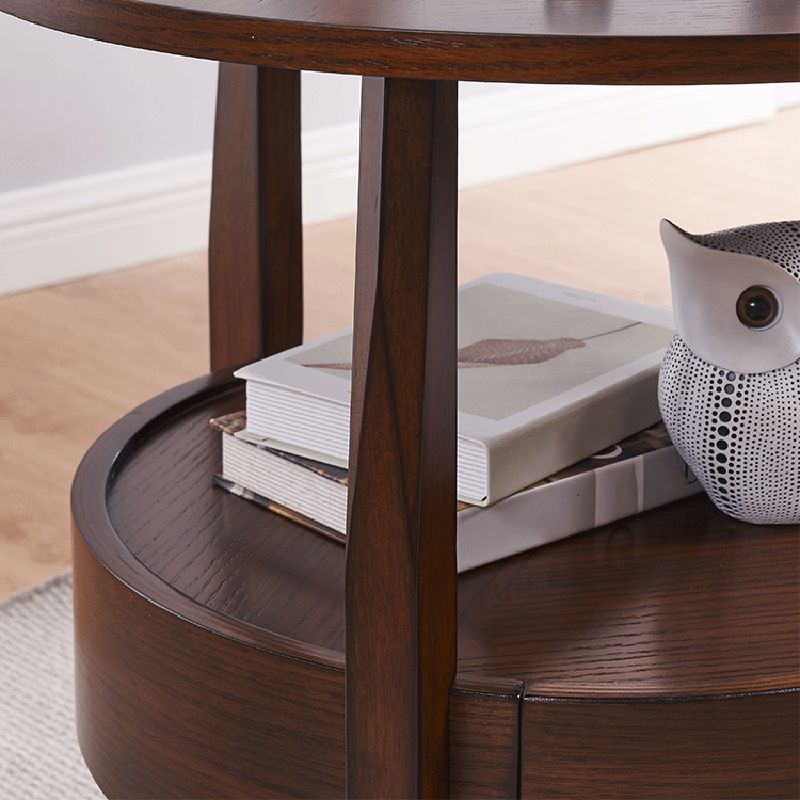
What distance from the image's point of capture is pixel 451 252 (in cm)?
58

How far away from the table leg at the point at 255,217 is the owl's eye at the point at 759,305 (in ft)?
1.15

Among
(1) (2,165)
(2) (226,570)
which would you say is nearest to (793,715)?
(2) (226,570)

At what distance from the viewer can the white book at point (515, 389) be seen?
760mm

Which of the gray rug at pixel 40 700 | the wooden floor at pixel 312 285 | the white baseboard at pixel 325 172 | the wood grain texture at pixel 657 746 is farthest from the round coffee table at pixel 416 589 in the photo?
the white baseboard at pixel 325 172

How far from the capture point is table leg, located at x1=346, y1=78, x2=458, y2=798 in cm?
55

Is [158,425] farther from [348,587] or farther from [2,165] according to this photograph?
[2,165]

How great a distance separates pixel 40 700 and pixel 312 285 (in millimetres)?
1052

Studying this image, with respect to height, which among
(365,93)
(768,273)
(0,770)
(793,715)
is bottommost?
(0,770)

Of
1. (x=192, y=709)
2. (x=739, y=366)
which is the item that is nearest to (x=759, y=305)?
(x=739, y=366)

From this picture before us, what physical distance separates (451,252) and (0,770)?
53 centimetres

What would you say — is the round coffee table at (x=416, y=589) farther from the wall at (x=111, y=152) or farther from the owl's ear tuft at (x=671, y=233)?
the wall at (x=111, y=152)

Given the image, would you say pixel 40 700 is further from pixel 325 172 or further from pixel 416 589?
pixel 325 172

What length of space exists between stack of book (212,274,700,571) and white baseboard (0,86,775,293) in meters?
1.17

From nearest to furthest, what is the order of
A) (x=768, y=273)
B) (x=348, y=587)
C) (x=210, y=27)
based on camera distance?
(x=210, y=27), (x=348, y=587), (x=768, y=273)
